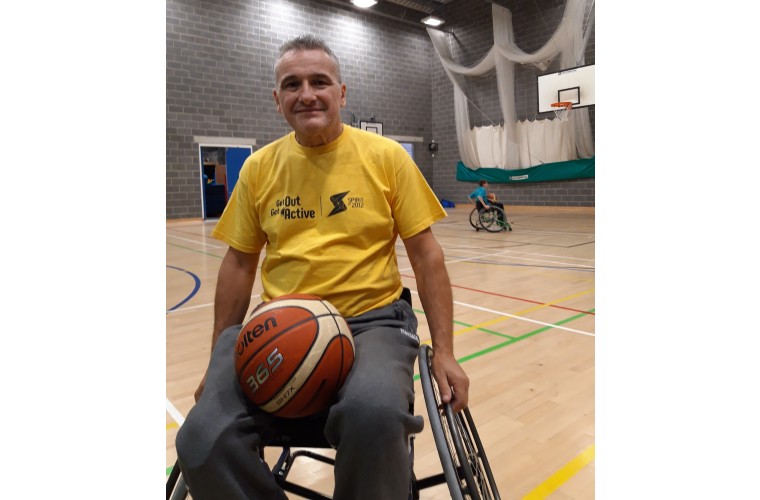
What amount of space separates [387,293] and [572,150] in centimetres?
1144

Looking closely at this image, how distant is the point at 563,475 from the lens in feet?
5.73

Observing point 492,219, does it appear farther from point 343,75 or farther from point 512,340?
point 512,340

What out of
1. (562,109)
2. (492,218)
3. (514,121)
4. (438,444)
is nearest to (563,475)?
(438,444)

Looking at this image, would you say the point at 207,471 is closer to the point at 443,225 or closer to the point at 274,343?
the point at 274,343

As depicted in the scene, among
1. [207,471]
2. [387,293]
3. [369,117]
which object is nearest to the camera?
[207,471]

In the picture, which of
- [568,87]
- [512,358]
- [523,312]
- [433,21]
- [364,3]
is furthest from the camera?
[433,21]

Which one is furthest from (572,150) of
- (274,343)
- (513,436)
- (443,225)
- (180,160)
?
(274,343)

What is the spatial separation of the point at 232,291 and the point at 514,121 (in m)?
11.5

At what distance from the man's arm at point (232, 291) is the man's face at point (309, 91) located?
408 mm

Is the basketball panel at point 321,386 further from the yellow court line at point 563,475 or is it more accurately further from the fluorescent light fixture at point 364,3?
the fluorescent light fixture at point 364,3

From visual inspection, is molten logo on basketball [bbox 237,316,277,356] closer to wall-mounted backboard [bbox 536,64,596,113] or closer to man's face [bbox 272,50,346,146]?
man's face [bbox 272,50,346,146]

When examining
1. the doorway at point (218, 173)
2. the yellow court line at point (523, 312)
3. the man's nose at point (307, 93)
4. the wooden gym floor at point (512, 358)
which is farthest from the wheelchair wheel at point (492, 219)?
the man's nose at point (307, 93)

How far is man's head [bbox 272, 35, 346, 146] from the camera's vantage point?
135 centimetres

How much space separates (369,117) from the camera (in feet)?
43.9
